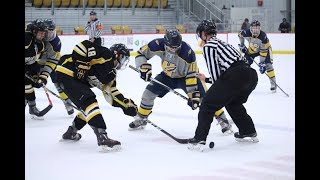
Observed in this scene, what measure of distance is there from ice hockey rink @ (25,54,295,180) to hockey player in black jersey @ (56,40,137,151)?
0.72 feet

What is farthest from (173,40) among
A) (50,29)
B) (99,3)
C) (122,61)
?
(99,3)

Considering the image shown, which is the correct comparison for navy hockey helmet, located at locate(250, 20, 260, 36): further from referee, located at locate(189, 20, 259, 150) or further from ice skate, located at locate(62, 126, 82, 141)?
ice skate, located at locate(62, 126, 82, 141)

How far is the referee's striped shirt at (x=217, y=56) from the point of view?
3.51m

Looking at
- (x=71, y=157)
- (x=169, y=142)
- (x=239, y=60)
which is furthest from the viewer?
(x=169, y=142)

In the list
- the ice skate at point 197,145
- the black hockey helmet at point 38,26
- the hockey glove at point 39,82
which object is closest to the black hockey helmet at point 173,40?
the ice skate at point 197,145

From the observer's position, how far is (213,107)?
3510 mm

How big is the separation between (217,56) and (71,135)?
1.33 metres

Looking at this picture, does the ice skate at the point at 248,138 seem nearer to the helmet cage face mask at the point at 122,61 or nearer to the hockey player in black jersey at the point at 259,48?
the helmet cage face mask at the point at 122,61

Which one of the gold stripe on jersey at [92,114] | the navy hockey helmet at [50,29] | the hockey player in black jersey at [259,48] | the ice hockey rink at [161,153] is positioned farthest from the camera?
the hockey player in black jersey at [259,48]

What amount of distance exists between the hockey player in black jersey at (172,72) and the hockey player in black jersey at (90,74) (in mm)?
617

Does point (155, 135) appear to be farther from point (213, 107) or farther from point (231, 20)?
point (231, 20)

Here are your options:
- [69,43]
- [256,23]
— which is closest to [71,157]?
[256,23]

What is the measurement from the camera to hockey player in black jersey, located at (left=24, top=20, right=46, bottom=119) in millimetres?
4512
